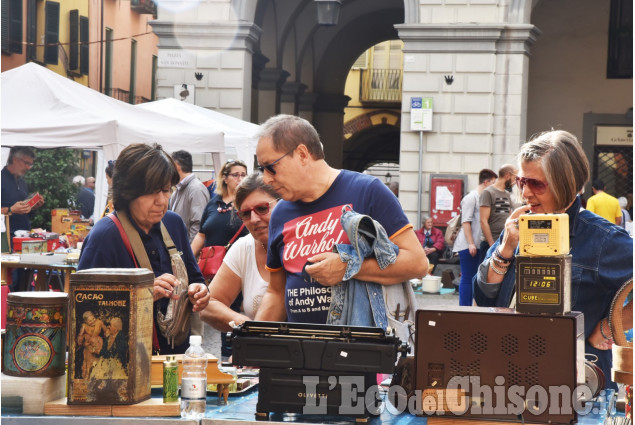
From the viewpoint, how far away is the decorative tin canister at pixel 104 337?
2865 millimetres

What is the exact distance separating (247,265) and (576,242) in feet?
5.42

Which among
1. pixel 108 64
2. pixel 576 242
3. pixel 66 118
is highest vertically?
pixel 108 64

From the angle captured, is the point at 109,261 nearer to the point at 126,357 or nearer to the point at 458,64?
the point at 126,357

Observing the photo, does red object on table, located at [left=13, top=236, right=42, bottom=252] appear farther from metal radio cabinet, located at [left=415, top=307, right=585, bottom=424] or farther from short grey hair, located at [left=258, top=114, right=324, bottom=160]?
metal radio cabinet, located at [left=415, top=307, right=585, bottom=424]

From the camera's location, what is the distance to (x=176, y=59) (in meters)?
17.2

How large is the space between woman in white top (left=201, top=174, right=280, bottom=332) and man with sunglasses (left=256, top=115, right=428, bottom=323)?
2.17 feet

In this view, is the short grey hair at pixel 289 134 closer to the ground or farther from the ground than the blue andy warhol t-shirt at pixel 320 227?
farther from the ground

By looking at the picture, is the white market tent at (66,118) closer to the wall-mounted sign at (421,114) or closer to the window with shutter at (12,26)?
the wall-mounted sign at (421,114)

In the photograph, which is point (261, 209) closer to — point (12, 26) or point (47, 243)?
point (47, 243)

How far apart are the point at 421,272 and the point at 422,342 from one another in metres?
0.71

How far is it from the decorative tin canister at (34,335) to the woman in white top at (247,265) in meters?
1.22

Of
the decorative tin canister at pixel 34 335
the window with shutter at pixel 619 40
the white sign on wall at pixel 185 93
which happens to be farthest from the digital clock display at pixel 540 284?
the window with shutter at pixel 619 40

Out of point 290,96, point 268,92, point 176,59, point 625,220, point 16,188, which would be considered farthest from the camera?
point 290,96

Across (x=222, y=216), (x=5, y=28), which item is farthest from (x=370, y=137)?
(x=222, y=216)
